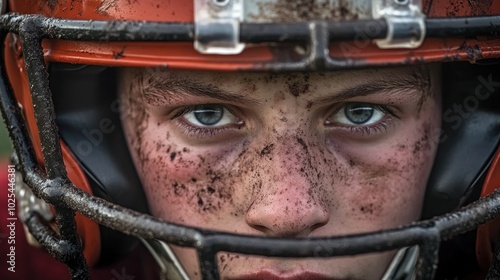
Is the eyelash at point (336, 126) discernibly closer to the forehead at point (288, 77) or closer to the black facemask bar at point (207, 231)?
the forehead at point (288, 77)

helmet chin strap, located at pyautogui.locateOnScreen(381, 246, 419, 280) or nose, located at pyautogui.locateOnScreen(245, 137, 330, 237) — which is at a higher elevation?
nose, located at pyautogui.locateOnScreen(245, 137, 330, 237)

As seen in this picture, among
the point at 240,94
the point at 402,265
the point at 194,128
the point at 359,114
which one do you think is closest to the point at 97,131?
the point at 194,128

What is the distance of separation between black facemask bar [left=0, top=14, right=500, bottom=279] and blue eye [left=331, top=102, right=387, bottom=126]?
0.54 ft

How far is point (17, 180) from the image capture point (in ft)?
4.64

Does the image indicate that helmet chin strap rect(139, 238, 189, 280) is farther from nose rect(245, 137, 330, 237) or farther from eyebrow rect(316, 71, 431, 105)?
eyebrow rect(316, 71, 431, 105)

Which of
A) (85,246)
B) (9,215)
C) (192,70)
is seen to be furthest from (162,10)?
(9,215)

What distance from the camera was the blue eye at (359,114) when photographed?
3.45 feet

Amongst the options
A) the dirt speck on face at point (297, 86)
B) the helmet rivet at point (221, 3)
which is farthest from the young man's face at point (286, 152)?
the helmet rivet at point (221, 3)

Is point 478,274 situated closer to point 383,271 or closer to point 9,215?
point 383,271

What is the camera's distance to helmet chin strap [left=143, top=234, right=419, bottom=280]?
3.71 feet

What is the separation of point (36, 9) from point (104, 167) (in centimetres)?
26

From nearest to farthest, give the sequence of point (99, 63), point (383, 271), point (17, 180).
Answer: point (99, 63)
point (383, 271)
point (17, 180)

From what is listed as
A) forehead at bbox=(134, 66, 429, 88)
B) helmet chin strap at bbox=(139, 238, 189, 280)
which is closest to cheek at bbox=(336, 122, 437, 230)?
forehead at bbox=(134, 66, 429, 88)

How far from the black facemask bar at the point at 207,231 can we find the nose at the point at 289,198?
0.09 metres
